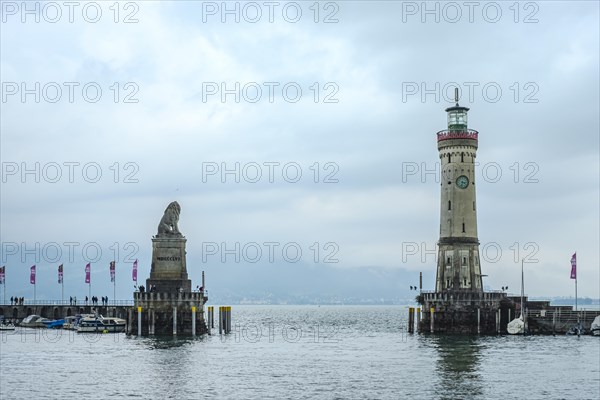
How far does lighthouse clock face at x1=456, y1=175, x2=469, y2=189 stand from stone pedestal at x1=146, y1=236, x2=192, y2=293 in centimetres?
3298

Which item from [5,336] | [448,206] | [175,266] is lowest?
[5,336]

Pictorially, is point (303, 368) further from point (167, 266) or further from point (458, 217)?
point (458, 217)

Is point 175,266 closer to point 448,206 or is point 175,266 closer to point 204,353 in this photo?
point 204,353

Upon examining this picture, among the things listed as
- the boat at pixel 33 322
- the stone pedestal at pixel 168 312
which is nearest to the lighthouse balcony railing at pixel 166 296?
the stone pedestal at pixel 168 312

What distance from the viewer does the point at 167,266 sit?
104m

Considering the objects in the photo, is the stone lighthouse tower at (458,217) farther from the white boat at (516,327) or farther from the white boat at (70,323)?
the white boat at (70,323)

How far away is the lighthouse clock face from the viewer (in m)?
108

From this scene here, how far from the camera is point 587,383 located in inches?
2489

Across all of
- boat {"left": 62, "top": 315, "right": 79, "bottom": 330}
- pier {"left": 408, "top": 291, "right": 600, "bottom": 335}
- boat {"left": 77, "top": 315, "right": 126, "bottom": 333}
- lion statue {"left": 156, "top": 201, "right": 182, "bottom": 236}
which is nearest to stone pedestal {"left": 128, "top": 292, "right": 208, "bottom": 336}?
lion statue {"left": 156, "top": 201, "right": 182, "bottom": 236}

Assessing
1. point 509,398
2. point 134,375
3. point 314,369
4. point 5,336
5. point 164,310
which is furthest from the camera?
point 5,336

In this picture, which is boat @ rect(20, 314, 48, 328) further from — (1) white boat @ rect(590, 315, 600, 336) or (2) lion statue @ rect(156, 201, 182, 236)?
(1) white boat @ rect(590, 315, 600, 336)

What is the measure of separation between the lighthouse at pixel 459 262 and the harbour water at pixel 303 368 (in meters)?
3.26

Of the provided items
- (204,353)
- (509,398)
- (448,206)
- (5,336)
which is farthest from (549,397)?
(5,336)

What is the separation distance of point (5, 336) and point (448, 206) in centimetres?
5586
